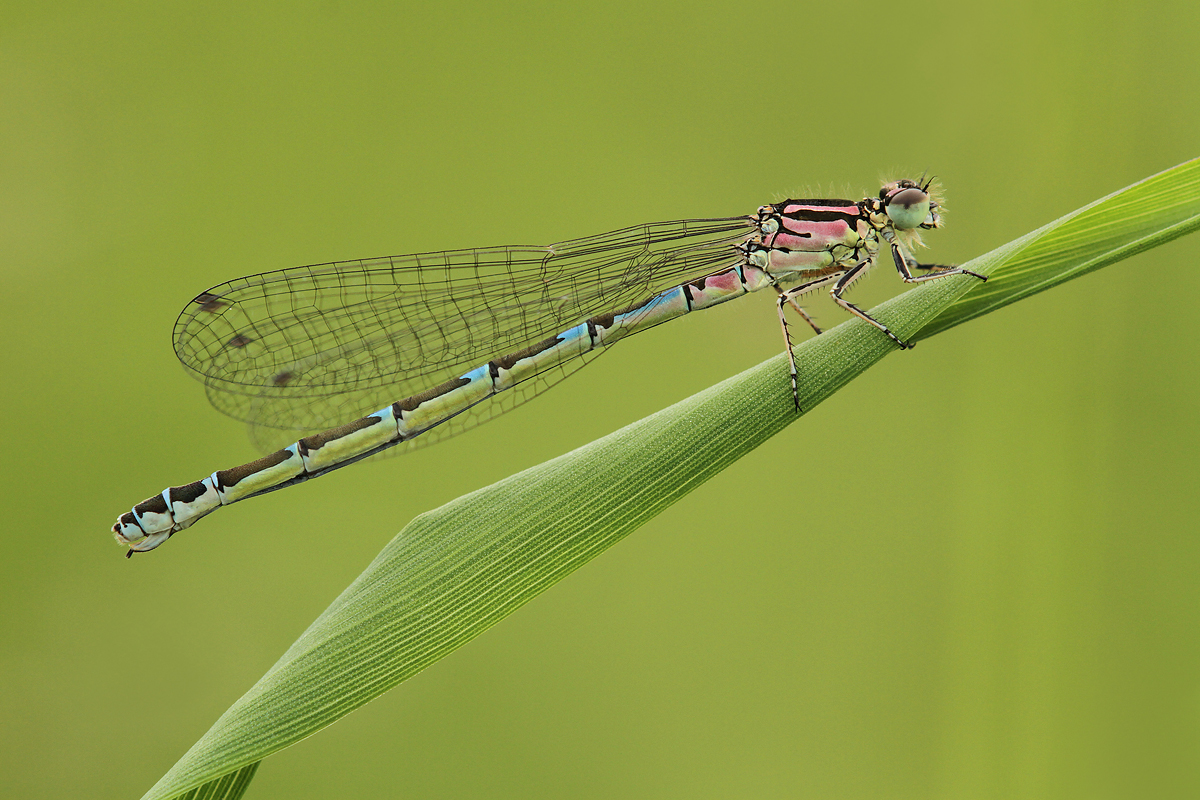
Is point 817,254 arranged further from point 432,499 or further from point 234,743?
point 432,499

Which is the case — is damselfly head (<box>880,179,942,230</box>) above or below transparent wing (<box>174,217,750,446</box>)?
below

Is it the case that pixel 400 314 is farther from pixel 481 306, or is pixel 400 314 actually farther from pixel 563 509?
pixel 563 509

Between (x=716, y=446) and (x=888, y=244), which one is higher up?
(x=888, y=244)

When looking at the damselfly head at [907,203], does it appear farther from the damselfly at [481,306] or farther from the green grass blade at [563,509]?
the green grass blade at [563,509]

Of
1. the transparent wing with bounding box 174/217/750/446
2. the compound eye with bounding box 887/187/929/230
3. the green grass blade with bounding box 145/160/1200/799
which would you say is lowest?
the green grass blade with bounding box 145/160/1200/799

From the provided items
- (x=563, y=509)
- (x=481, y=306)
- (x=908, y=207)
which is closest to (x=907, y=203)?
(x=908, y=207)

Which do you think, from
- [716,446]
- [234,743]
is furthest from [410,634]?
[716,446]

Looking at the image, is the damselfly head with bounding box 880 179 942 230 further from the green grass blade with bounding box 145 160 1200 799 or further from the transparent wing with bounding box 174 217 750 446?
the green grass blade with bounding box 145 160 1200 799

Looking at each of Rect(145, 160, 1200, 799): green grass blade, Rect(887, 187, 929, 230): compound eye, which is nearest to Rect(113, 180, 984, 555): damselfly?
Rect(887, 187, 929, 230): compound eye
